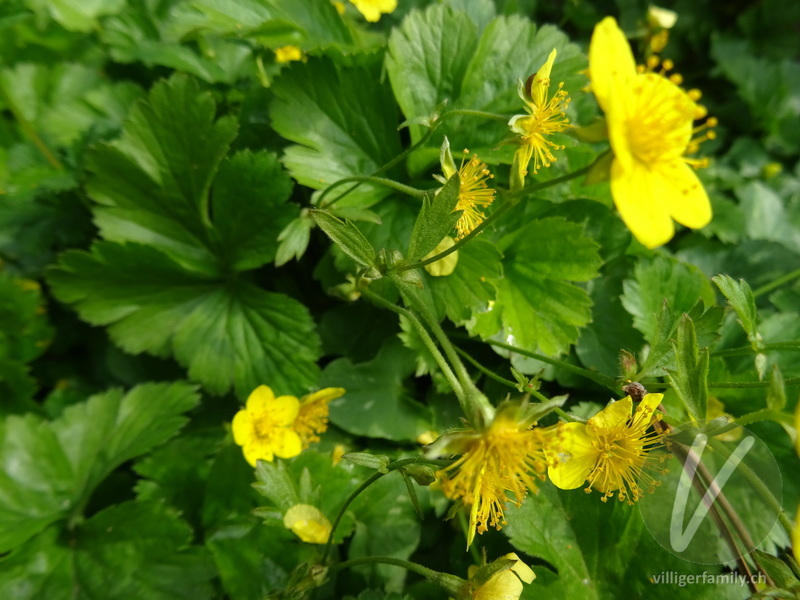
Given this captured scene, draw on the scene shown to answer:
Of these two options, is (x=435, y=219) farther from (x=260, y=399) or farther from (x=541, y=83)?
(x=260, y=399)

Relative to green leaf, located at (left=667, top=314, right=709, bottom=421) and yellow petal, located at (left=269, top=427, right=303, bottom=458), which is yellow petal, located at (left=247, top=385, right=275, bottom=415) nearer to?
yellow petal, located at (left=269, top=427, right=303, bottom=458)

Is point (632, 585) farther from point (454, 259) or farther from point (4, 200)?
point (4, 200)

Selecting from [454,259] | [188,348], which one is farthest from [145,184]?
[454,259]

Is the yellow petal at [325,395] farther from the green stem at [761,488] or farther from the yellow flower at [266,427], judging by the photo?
the green stem at [761,488]

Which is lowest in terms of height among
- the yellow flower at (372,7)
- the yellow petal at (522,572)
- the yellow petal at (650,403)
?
the yellow petal at (522,572)

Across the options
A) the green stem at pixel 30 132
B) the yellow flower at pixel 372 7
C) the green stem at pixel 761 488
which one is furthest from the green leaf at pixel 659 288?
the green stem at pixel 30 132

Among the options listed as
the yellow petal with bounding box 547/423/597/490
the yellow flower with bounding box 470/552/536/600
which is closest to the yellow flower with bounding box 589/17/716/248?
the yellow petal with bounding box 547/423/597/490
